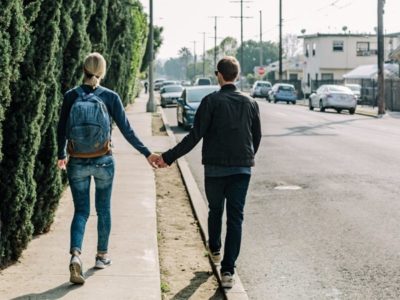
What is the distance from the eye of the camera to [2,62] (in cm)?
616

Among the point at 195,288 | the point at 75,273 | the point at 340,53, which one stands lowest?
the point at 195,288

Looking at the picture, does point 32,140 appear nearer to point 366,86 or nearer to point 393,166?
point 393,166

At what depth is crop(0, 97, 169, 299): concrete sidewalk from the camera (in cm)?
623

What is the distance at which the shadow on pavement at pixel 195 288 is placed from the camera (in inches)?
254

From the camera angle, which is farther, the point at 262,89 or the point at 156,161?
the point at 262,89

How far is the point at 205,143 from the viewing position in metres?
6.58

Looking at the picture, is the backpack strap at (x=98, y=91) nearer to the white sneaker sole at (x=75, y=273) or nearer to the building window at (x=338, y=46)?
the white sneaker sole at (x=75, y=273)

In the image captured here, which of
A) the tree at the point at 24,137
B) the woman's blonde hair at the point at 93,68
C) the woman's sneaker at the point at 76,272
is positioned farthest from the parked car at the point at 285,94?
the woman's sneaker at the point at 76,272

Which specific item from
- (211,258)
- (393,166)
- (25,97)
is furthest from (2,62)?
(393,166)

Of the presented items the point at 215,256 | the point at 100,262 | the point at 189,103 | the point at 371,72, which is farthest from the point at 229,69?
the point at 371,72

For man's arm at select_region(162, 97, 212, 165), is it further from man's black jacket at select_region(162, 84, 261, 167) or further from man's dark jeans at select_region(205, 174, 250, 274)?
man's dark jeans at select_region(205, 174, 250, 274)

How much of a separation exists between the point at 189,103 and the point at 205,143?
2099 centimetres

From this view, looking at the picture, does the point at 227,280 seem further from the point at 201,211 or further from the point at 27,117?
the point at 201,211

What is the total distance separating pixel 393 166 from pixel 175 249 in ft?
27.4
